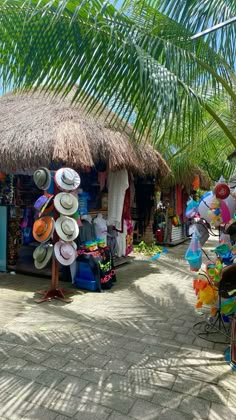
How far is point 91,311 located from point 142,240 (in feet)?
18.7

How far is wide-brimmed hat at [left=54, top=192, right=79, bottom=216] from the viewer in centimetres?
453

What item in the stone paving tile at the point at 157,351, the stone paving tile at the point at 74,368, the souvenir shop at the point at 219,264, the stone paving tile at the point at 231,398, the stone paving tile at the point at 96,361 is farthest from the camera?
the souvenir shop at the point at 219,264

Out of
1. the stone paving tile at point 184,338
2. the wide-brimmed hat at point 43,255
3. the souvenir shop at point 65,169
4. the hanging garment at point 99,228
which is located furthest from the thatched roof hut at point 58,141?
the stone paving tile at point 184,338

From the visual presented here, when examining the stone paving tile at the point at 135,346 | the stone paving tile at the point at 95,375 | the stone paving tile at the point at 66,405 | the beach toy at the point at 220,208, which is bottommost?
the stone paving tile at the point at 66,405

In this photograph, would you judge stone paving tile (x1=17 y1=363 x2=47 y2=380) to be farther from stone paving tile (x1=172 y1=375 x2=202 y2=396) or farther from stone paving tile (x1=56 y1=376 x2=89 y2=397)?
stone paving tile (x1=172 y1=375 x2=202 y2=396)

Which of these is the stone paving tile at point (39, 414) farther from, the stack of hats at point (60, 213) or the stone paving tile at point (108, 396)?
the stack of hats at point (60, 213)

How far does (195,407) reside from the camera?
2.29 meters

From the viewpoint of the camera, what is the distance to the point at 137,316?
4.06m

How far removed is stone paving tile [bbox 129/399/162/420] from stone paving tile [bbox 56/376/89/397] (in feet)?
1.53

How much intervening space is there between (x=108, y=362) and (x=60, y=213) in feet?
7.73

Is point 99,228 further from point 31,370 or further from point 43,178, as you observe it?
point 31,370

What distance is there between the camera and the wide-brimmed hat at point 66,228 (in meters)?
4.54

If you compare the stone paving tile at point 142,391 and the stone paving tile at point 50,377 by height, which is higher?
the stone paving tile at point 50,377

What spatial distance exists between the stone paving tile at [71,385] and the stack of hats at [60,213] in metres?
2.14
